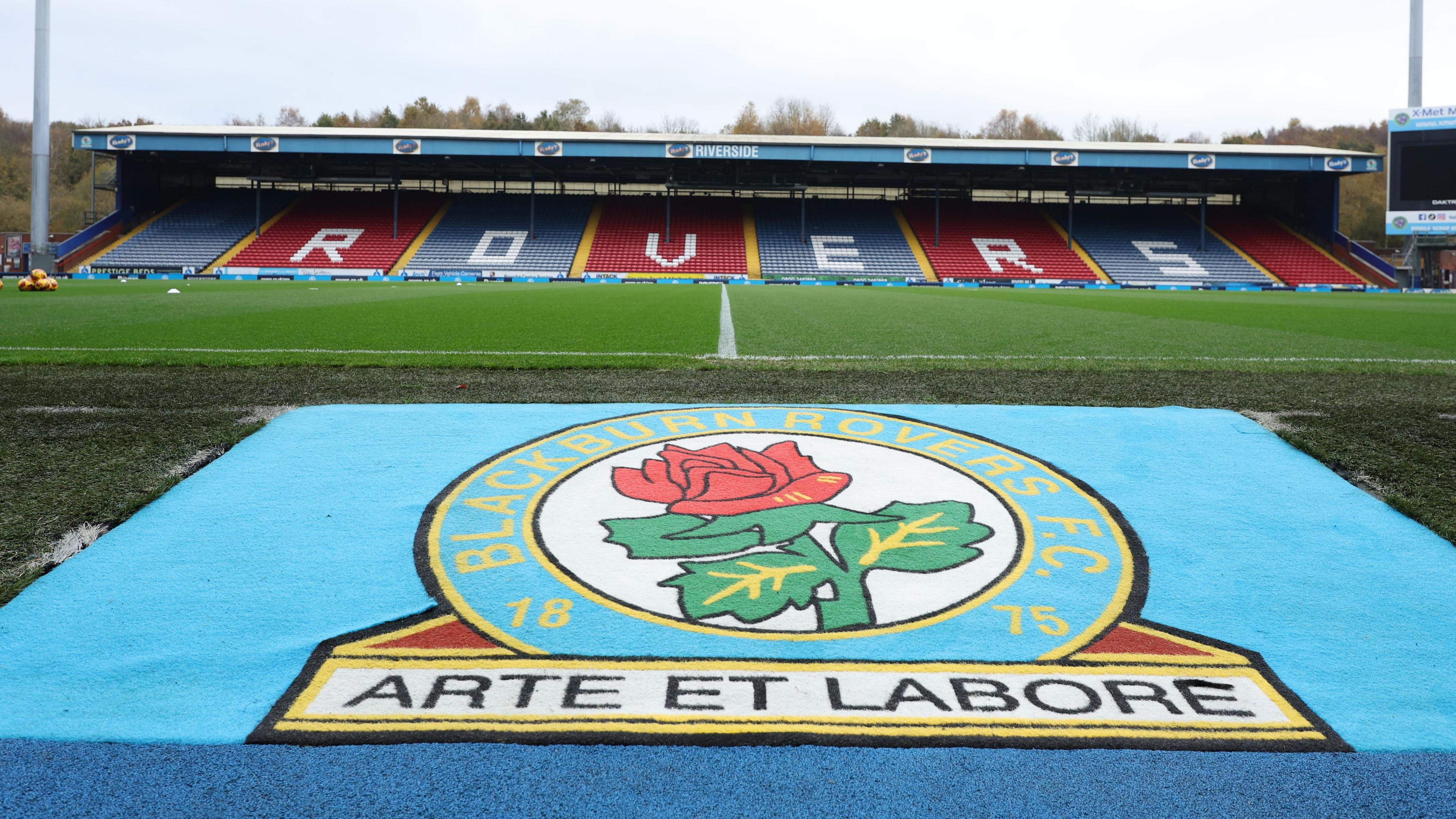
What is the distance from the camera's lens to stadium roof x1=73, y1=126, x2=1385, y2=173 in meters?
34.1

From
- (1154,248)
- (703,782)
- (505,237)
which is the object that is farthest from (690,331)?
(1154,248)

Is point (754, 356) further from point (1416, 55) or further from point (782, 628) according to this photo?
point (1416, 55)

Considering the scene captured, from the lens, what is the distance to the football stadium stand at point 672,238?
118ft

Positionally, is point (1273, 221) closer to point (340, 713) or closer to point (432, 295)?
point (432, 295)

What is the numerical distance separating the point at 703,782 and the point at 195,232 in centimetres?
4244

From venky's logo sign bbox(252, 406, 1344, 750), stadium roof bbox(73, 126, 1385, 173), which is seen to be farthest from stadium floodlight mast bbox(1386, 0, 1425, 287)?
venky's logo sign bbox(252, 406, 1344, 750)

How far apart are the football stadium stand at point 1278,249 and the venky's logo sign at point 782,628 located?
40.1 m

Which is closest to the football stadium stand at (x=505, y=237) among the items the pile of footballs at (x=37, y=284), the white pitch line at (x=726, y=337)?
the pile of footballs at (x=37, y=284)

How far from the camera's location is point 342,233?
36781mm

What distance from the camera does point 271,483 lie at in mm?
3201

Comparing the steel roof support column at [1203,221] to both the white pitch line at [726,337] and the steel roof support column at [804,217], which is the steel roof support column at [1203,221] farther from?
the white pitch line at [726,337]

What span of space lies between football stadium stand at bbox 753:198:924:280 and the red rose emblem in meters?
32.1

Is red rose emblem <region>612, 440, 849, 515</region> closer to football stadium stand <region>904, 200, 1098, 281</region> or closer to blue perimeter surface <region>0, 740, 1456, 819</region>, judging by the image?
blue perimeter surface <region>0, 740, 1456, 819</region>

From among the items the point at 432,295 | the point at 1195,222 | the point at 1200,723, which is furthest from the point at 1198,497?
the point at 1195,222
